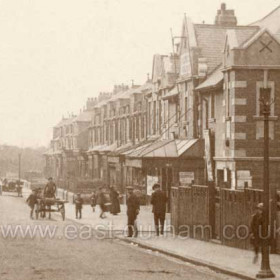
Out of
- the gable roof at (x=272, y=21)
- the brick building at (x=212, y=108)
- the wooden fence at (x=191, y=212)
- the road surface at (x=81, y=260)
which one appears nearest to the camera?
the road surface at (x=81, y=260)

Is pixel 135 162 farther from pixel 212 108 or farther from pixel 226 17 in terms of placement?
pixel 226 17

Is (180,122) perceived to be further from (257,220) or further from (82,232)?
(257,220)

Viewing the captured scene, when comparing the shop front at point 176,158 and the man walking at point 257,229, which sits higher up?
the shop front at point 176,158

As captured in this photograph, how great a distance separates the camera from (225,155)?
31672 mm

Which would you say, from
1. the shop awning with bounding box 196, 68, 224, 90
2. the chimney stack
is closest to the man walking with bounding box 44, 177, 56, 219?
the shop awning with bounding box 196, 68, 224, 90

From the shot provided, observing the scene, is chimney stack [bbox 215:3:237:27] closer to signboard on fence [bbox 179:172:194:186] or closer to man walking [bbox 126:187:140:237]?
signboard on fence [bbox 179:172:194:186]

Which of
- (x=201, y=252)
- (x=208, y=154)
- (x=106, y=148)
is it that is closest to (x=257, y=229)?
(x=201, y=252)

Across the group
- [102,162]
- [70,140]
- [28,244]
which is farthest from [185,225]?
[70,140]

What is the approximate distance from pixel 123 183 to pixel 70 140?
1641 inches

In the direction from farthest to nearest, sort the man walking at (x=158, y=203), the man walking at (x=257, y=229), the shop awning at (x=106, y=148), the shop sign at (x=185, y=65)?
the shop awning at (x=106, y=148)
the shop sign at (x=185, y=65)
the man walking at (x=158, y=203)
the man walking at (x=257, y=229)

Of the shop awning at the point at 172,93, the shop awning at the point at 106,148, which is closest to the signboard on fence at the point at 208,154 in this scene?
the shop awning at the point at 172,93

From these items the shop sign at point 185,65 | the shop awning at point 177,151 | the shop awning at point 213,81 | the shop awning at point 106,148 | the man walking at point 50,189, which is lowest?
the man walking at point 50,189

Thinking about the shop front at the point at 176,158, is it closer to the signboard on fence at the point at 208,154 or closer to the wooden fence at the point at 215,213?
the signboard on fence at the point at 208,154

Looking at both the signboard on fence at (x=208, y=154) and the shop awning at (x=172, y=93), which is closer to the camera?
the signboard on fence at (x=208, y=154)
